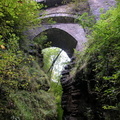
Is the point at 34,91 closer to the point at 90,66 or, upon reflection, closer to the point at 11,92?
the point at 11,92

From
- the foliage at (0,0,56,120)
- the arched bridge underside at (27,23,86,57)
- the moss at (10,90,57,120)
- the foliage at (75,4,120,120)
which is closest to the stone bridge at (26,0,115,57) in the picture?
the arched bridge underside at (27,23,86,57)

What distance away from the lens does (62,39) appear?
10.1 meters

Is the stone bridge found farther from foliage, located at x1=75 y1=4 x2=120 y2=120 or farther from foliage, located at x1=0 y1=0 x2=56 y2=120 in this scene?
foliage, located at x1=75 y1=4 x2=120 y2=120

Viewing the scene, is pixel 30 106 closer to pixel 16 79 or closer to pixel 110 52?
pixel 16 79

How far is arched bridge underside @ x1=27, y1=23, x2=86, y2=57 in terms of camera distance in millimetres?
9086

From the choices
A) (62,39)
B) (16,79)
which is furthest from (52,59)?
(16,79)

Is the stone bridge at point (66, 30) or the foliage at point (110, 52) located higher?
the stone bridge at point (66, 30)

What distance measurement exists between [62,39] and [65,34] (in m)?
0.64

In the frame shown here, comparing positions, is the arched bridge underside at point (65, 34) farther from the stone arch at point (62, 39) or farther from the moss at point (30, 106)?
the moss at point (30, 106)

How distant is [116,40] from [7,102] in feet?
10.7

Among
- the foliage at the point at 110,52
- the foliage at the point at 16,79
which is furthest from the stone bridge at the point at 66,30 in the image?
the foliage at the point at 110,52

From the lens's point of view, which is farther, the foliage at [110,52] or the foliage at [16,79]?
the foliage at [16,79]

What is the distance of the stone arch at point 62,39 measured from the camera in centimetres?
954

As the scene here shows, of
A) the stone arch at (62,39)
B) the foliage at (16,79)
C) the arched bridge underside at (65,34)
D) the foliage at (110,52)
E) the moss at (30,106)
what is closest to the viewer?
the foliage at (110,52)
